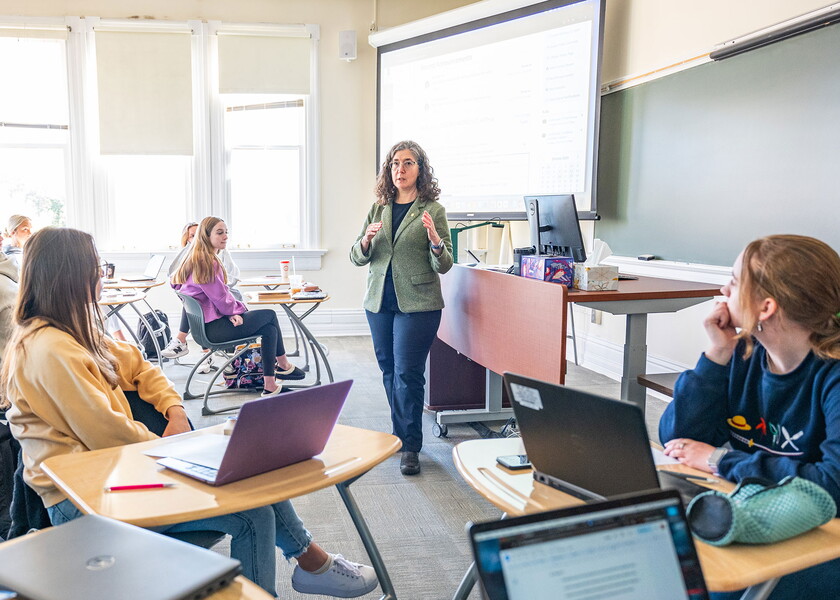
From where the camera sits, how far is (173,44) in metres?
5.91

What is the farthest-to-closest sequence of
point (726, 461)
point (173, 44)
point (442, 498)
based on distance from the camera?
1. point (173, 44)
2. point (442, 498)
3. point (726, 461)

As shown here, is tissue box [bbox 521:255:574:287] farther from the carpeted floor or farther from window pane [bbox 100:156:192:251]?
window pane [bbox 100:156:192:251]

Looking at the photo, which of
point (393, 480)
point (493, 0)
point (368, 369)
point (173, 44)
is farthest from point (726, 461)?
point (173, 44)

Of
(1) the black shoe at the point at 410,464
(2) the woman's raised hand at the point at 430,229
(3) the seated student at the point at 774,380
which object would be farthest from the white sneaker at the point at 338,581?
(2) the woman's raised hand at the point at 430,229

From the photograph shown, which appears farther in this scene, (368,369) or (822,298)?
(368,369)

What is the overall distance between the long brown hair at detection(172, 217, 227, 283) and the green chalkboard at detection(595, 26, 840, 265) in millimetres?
2519

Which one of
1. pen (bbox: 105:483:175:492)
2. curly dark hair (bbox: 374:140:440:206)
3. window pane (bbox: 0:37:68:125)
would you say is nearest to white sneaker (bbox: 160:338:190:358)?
window pane (bbox: 0:37:68:125)

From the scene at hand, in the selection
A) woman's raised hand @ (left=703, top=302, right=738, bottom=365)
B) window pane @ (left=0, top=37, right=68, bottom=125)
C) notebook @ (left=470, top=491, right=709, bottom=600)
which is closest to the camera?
notebook @ (left=470, top=491, right=709, bottom=600)

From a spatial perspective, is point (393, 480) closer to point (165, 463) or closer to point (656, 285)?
point (656, 285)

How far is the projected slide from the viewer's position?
172 inches

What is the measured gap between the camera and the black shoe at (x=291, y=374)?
4585mm

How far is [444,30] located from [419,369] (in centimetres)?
333

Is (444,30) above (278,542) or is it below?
above

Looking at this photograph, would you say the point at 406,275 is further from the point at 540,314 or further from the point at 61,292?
the point at 61,292
